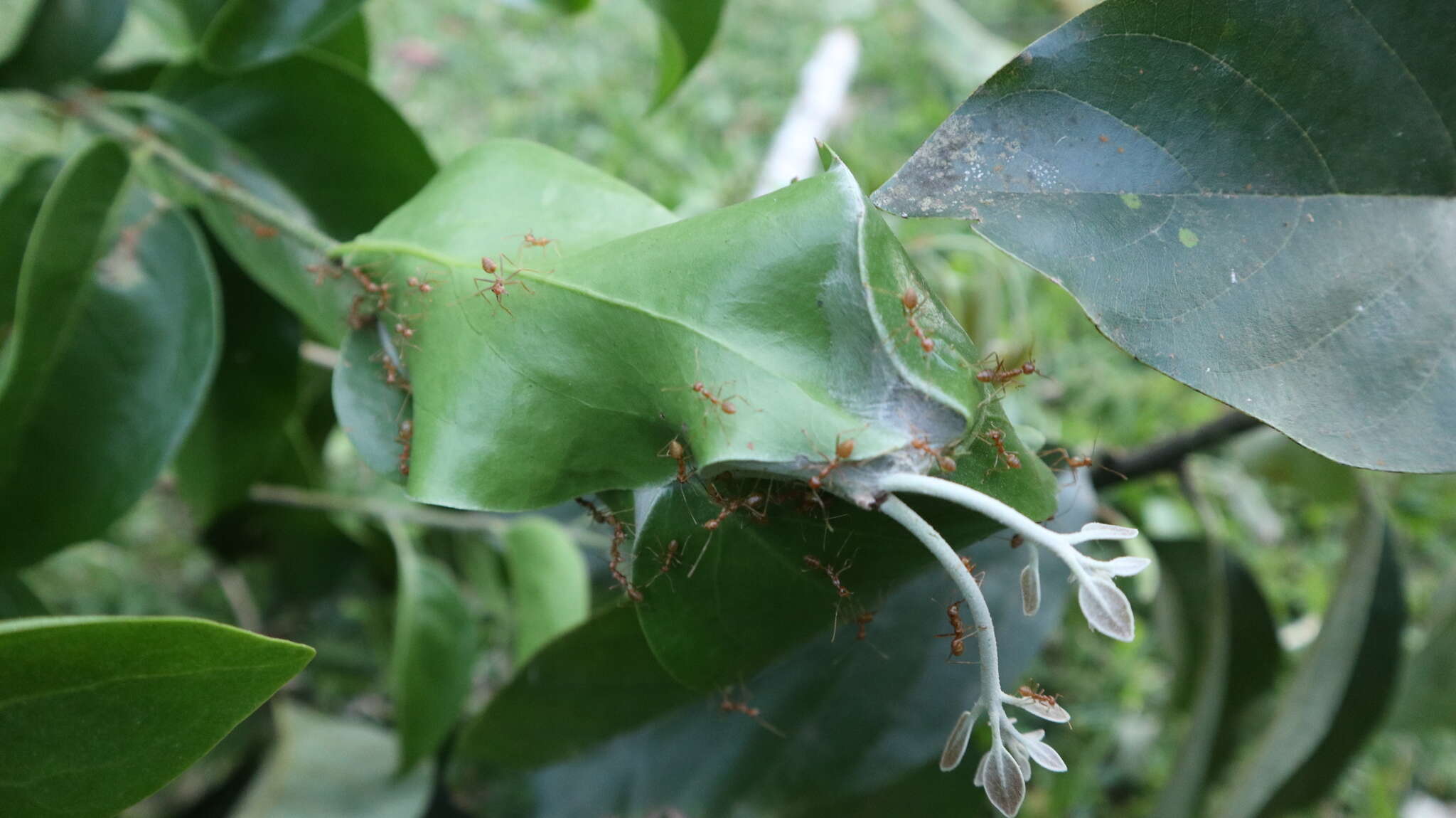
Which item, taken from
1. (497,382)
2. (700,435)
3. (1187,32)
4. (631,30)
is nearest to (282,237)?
(497,382)

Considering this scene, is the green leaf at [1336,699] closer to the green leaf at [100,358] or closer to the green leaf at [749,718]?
the green leaf at [749,718]

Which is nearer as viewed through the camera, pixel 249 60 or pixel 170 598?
pixel 249 60

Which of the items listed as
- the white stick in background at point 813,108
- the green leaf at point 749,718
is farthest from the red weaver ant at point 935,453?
the white stick in background at point 813,108

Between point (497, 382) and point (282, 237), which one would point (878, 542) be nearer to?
point (497, 382)

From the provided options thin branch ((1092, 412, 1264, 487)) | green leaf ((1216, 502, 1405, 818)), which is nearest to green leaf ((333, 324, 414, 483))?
thin branch ((1092, 412, 1264, 487))

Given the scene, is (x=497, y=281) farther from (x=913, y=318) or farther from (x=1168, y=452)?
(x=1168, y=452)

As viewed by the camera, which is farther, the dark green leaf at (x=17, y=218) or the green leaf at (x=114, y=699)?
the dark green leaf at (x=17, y=218)

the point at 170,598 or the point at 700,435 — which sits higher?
the point at 700,435
